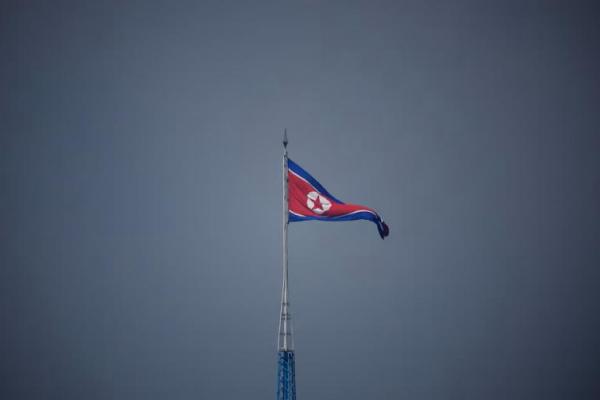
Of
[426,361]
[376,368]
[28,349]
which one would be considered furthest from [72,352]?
[426,361]

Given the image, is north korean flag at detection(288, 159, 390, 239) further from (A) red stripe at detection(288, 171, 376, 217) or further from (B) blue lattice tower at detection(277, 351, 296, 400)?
(B) blue lattice tower at detection(277, 351, 296, 400)

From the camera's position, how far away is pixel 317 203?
16641mm

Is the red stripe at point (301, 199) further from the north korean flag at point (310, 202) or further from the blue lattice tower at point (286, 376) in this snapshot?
the blue lattice tower at point (286, 376)

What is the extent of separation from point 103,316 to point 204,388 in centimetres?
3483

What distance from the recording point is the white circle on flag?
1656 cm

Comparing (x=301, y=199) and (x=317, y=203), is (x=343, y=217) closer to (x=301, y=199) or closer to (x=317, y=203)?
(x=317, y=203)

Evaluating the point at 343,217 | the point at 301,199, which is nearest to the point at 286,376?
the point at 343,217

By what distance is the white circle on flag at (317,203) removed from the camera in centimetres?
1656

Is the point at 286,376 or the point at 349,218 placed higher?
the point at 349,218

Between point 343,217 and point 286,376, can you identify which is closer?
point 286,376

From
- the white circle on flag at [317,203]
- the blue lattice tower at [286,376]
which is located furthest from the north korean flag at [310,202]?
the blue lattice tower at [286,376]

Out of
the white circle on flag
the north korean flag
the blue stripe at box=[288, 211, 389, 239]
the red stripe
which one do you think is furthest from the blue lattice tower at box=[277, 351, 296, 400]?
the white circle on flag

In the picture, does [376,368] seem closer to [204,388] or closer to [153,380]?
[204,388]

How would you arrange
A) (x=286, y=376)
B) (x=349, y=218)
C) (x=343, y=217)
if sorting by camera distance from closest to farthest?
Result: (x=286, y=376) → (x=343, y=217) → (x=349, y=218)
